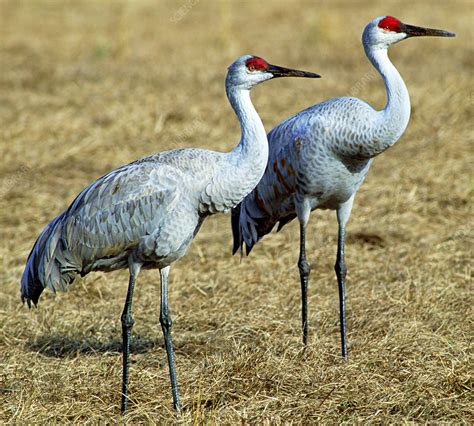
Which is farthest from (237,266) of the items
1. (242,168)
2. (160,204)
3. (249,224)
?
(242,168)

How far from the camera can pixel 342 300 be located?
17.1ft

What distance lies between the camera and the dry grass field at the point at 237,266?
4367mm

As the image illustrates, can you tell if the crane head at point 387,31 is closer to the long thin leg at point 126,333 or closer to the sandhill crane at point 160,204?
the sandhill crane at point 160,204

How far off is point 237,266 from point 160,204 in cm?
239

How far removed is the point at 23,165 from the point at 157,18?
9.13m

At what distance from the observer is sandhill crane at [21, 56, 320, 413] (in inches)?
165

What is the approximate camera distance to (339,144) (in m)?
5.01

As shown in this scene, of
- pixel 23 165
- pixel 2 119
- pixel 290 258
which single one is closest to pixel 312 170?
pixel 290 258

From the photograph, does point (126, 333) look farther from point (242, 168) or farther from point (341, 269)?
point (341, 269)

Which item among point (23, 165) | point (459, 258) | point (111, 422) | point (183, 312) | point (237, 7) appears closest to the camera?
point (111, 422)

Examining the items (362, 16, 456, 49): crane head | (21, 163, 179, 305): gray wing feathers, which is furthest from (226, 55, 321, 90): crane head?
(362, 16, 456, 49): crane head

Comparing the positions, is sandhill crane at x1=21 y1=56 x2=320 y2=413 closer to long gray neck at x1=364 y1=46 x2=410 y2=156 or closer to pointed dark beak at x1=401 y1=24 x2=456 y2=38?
long gray neck at x1=364 y1=46 x2=410 y2=156

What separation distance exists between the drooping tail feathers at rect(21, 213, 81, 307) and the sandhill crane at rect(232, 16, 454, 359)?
128cm

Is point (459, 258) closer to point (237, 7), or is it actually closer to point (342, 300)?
point (342, 300)
